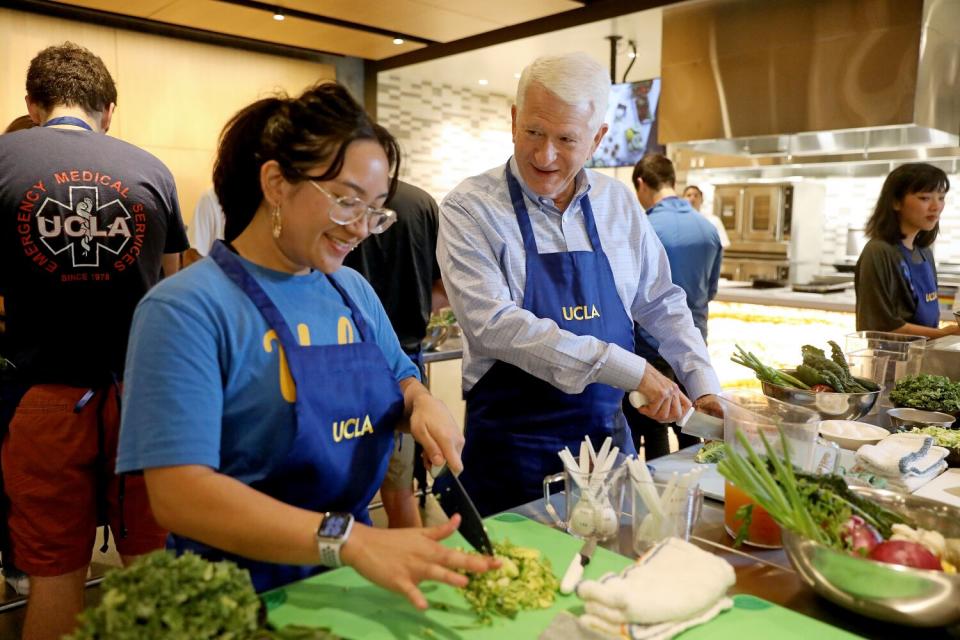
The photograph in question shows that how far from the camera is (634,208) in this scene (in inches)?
86.9

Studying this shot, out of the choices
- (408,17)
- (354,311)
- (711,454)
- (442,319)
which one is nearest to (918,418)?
(711,454)

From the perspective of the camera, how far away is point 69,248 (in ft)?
7.59

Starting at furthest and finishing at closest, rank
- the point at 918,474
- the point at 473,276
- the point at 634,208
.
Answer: the point at 634,208 → the point at 473,276 → the point at 918,474

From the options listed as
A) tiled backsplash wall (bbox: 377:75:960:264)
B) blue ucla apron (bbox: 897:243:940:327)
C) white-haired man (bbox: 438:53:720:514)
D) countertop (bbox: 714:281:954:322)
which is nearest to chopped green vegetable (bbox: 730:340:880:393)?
white-haired man (bbox: 438:53:720:514)

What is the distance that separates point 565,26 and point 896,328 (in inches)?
130

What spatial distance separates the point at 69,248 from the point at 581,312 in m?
1.58

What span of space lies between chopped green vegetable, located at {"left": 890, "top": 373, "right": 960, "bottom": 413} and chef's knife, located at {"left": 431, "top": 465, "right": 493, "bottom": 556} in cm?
170

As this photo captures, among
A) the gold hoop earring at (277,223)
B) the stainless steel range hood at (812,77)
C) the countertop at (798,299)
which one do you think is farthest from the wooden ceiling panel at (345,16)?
the gold hoop earring at (277,223)

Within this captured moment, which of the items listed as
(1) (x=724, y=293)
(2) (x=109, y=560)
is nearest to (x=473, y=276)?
(2) (x=109, y=560)

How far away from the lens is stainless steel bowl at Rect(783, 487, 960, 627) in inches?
40.5

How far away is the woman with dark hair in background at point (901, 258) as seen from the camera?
142 inches

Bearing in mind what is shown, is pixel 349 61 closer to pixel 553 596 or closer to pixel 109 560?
pixel 109 560

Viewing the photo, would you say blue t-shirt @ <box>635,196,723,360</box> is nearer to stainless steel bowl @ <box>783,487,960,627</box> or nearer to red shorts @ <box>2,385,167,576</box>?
red shorts @ <box>2,385,167,576</box>

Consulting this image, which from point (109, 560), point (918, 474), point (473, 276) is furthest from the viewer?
point (109, 560)
